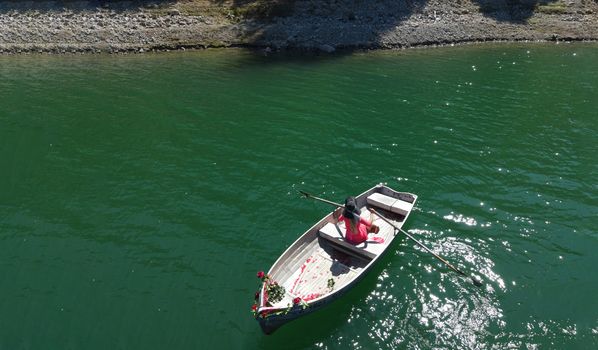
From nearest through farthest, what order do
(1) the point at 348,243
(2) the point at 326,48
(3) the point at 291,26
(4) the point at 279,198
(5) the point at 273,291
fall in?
1. (5) the point at 273,291
2. (1) the point at 348,243
3. (4) the point at 279,198
4. (2) the point at 326,48
5. (3) the point at 291,26

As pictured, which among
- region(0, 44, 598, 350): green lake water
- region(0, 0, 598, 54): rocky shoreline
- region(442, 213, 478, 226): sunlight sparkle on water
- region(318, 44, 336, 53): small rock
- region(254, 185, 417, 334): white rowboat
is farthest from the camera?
region(0, 0, 598, 54): rocky shoreline

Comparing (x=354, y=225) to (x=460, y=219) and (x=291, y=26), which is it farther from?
(x=291, y=26)

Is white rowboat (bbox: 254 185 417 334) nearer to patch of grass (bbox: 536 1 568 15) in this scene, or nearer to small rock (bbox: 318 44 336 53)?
small rock (bbox: 318 44 336 53)

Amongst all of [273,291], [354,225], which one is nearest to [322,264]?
[354,225]

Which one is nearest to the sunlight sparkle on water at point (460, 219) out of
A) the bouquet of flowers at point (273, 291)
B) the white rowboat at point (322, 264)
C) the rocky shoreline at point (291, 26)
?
the white rowboat at point (322, 264)

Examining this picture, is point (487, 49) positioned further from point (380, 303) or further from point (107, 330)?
point (107, 330)

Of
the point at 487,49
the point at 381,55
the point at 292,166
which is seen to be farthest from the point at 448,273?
the point at 487,49

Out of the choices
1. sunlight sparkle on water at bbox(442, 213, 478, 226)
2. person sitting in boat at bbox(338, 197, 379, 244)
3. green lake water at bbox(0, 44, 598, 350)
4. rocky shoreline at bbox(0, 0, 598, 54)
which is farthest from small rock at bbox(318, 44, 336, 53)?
person sitting in boat at bbox(338, 197, 379, 244)
